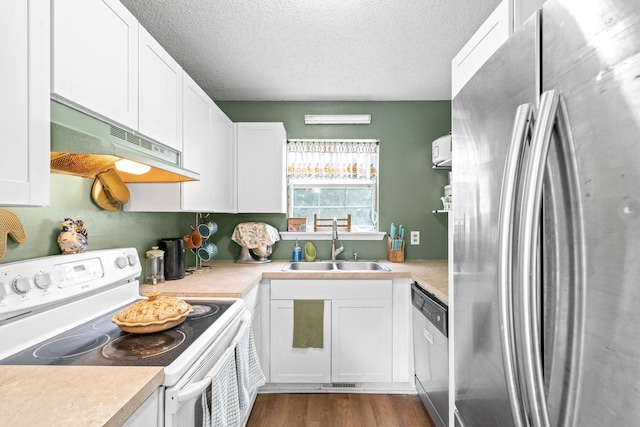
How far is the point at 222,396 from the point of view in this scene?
116 centimetres

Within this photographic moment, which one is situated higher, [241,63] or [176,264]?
[241,63]

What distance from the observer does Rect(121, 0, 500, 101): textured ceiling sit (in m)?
1.69

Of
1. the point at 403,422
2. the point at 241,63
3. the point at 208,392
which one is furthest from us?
the point at 241,63

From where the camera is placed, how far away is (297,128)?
3.01 meters

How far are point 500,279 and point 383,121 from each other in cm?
263

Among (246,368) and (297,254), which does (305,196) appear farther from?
(246,368)

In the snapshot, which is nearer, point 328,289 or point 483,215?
point 483,215

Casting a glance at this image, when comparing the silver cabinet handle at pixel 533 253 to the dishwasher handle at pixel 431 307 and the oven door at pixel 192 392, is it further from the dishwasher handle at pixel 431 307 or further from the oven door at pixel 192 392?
the dishwasher handle at pixel 431 307

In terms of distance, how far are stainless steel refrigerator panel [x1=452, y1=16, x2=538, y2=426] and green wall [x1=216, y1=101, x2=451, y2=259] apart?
1.97 m

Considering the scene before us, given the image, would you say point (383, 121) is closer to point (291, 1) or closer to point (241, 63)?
point (241, 63)

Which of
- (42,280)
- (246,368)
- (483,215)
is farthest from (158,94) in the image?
(483,215)

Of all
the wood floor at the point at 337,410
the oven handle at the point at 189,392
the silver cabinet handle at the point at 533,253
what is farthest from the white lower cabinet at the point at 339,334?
the silver cabinet handle at the point at 533,253

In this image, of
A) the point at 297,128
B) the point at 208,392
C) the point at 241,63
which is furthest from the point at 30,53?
the point at 297,128

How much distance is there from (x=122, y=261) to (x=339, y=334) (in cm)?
149
